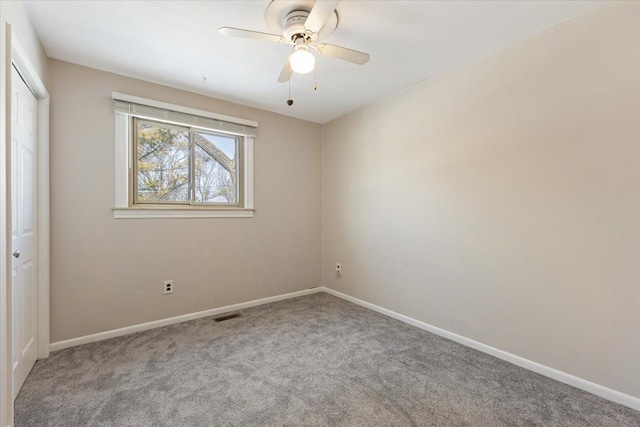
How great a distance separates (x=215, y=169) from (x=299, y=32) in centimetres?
192

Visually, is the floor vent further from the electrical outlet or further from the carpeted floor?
the electrical outlet

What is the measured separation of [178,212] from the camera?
286 centimetres

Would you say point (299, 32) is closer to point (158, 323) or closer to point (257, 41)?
point (257, 41)

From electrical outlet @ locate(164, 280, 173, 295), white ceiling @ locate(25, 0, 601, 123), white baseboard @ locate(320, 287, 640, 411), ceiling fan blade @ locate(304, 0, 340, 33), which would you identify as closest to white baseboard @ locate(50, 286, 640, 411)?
white baseboard @ locate(320, 287, 640, 411)

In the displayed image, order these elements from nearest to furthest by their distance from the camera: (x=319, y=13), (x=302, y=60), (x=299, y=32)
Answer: (x=319, y=13) → (x=302, y=60) → (x=299, y=32)

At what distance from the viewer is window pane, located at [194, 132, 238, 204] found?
121 inches

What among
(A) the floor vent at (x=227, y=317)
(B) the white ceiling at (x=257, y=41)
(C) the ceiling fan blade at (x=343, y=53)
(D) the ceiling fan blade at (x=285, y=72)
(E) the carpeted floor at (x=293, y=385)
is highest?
(B) the white ceiling at (x=257, y=41)

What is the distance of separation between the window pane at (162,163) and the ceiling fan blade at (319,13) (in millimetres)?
1976

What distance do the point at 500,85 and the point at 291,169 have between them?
2.38 m

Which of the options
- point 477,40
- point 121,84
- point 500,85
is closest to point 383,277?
point 500,85

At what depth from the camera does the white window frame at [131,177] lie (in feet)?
8.35

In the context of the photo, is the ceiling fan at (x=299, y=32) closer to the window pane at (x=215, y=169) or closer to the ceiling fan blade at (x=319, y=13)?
the ceiling fan blade at (x=319, y=13)

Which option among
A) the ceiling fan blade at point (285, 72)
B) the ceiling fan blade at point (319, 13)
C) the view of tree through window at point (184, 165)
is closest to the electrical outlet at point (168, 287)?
the view of tree through window at point (184, 165)

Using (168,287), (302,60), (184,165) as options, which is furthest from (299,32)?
(168,287)
